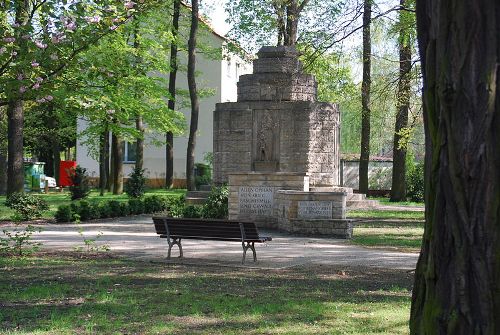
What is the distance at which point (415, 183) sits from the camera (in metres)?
41.1

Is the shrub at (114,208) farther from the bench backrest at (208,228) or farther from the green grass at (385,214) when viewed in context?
the bench backrest at (208,228)

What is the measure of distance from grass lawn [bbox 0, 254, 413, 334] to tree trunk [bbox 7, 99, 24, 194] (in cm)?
1452

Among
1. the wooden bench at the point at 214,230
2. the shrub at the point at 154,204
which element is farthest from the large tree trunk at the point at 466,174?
the shrub at the point at 154,204

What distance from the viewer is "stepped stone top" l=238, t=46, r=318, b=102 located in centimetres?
2725

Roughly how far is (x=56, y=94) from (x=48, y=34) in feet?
16.4

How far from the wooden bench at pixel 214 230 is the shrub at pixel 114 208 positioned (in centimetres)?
1192

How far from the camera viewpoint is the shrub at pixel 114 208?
84.6 feet

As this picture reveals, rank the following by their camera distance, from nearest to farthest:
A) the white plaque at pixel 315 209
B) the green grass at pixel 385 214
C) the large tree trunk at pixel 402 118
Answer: the white plaque at pixel 315 209
the large tree trunk at pixel 402 118
the green grass at pixel 385 214

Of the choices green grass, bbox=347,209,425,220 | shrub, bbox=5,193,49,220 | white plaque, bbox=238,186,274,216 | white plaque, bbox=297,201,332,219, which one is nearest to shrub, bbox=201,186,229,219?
white plaque, bbox=238,186,274,216

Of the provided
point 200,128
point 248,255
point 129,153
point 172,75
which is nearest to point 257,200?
point 248,255

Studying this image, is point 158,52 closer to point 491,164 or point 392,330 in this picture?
point 392,330

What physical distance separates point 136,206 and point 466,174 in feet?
78.7

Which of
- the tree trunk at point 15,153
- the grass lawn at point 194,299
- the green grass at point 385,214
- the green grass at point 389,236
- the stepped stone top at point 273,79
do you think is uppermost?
the stepped stone top at point 273,79

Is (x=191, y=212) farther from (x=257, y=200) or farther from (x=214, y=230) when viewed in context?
(x=214, y=230)
